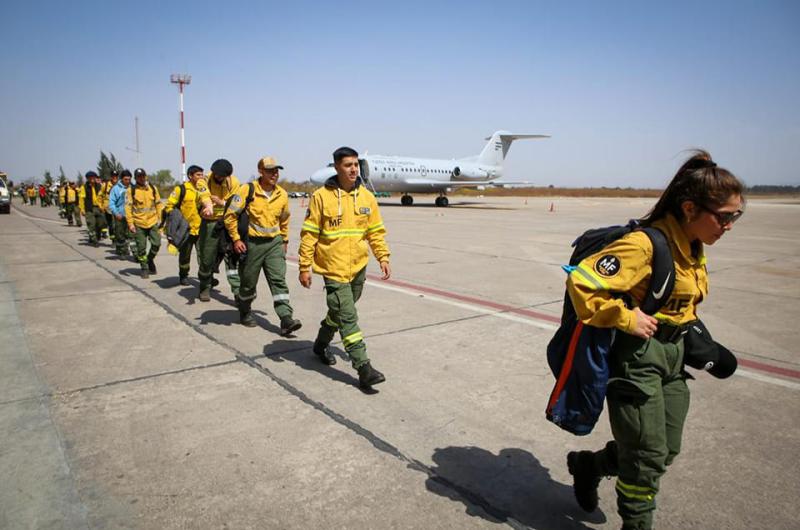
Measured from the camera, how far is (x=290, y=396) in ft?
12.5

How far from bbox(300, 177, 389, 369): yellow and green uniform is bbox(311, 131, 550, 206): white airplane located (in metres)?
24.2

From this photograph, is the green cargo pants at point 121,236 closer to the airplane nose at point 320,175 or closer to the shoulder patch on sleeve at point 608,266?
the shoulder patch on sleeve at point 608,266

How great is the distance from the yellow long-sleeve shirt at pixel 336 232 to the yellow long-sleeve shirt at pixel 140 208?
5.90 metres

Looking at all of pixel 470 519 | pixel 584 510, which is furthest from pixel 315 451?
pixel 584 510

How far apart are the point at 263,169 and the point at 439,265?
4.85 meters

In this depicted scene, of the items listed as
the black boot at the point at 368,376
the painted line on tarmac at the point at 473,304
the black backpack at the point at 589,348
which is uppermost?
the black backpack at the point at 589,348

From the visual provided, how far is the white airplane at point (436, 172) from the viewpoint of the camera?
31.6 m

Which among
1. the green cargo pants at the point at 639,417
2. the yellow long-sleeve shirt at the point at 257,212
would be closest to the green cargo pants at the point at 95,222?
the yellow long-sleeve shirt at the point at 257,212

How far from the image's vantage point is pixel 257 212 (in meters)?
5.51

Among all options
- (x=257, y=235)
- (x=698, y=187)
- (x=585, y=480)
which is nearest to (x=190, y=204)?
(x=257, y=235)

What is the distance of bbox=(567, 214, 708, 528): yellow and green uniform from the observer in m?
2.02

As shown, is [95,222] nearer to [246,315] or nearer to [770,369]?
[246,315]

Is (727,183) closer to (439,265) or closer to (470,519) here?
(470,519)

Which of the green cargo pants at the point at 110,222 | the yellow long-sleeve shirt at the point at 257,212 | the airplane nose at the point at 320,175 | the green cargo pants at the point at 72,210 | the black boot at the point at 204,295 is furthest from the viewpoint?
the airplane nose at the point at 320,175
